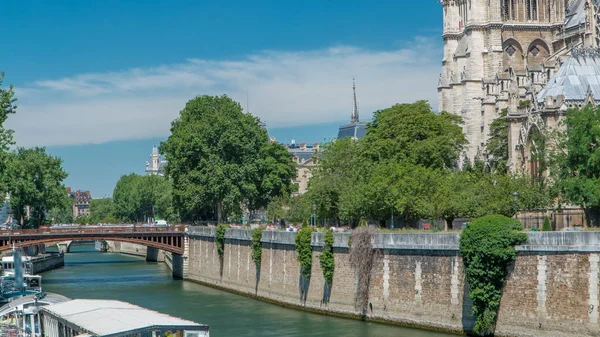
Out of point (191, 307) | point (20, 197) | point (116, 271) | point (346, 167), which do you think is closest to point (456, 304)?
point (191, 307)

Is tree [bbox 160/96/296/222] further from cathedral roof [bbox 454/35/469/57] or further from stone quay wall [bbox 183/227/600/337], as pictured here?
stone quay wall [bbox 183/227/600/337]

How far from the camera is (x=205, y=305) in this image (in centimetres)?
6512

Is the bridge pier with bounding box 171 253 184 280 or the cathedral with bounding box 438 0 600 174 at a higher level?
the cathedral with bounding box 438 0 600 174

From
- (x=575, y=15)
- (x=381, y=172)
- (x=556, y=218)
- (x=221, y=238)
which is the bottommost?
(x=221, y=238)

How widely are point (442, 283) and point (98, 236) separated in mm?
45089

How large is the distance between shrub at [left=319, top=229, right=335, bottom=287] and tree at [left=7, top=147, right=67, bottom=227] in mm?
55656

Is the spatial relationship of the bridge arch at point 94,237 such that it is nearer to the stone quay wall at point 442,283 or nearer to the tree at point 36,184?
the tree at point 36,184

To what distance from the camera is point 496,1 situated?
104m

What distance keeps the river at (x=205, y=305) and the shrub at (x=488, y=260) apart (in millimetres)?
2686

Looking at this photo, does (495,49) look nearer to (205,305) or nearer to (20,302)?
(205,305)

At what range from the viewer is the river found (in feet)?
167

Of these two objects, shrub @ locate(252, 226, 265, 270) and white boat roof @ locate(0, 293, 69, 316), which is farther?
shrub @ locate(252, 226, 265, 270)

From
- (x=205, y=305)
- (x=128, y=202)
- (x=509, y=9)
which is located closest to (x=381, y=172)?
(x=205, y=305)

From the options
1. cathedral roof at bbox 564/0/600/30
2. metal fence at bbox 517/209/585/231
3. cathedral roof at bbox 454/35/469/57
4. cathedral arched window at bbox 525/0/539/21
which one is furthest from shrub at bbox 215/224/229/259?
cathedral arched window at bbox 525/0/539/21
